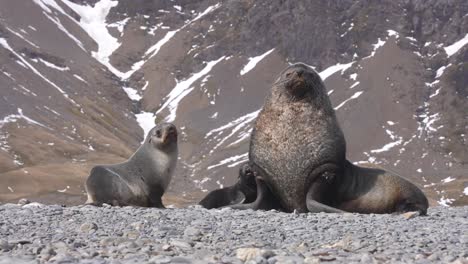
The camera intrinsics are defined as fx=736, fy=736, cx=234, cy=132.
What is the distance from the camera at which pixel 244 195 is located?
1445cm

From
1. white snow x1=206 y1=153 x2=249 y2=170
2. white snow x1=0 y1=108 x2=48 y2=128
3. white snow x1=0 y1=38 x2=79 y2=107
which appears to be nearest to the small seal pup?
white snow x1=0 y1=108 x2=48 y2=128

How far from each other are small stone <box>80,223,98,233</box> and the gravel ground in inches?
0.5

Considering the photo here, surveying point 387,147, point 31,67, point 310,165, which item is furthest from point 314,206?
point 31,67

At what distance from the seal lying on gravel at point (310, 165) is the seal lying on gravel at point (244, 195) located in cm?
13

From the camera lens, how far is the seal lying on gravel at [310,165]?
42.8ft

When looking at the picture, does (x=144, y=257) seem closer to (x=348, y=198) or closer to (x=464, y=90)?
(x=348, y=198)

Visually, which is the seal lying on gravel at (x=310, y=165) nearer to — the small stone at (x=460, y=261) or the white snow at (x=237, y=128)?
the small stone at (x=460, y=261)

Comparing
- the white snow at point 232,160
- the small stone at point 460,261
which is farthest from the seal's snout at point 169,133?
the white snow at point 232,160

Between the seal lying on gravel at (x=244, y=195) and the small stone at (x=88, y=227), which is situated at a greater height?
the seal lying on gravel at (x=244, y=195)

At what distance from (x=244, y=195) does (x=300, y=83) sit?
8.25ft

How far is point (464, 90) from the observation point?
616ft

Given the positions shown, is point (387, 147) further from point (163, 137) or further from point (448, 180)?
point (163, 137)

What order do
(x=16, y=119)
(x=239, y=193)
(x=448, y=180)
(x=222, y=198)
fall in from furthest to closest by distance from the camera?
(x=16, y=119), (x=448, y=180), (x=222, y=198), (x=239, y=193)

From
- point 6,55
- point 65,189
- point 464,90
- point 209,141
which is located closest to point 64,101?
point 6,55
